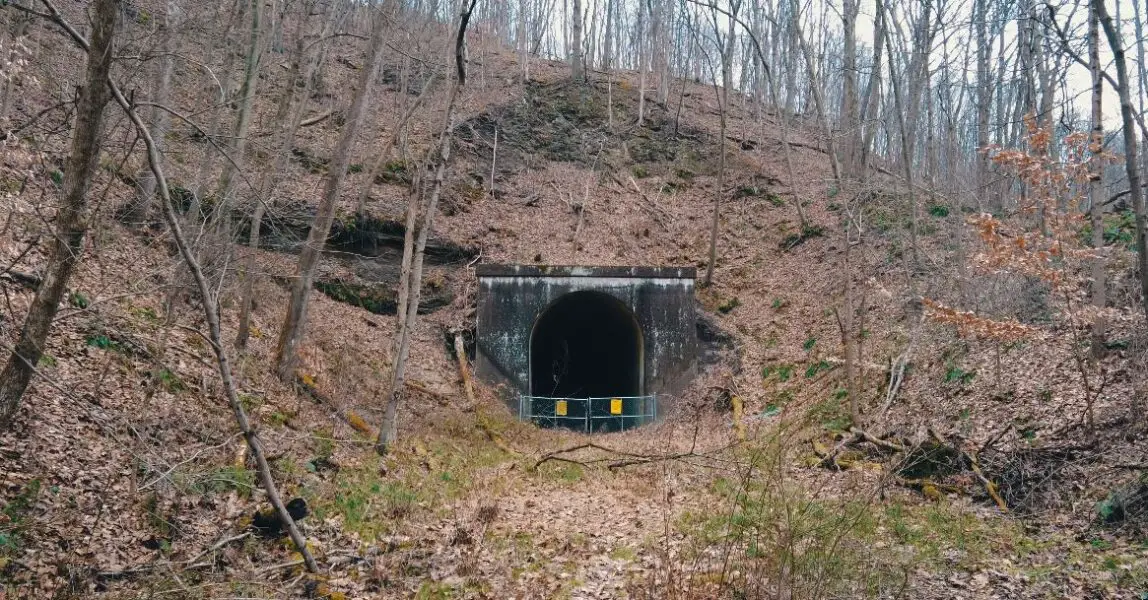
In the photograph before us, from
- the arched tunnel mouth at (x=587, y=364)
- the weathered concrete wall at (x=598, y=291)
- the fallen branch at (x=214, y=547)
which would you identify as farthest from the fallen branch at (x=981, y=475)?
the weathered concrete wall at (x=598, y=291)

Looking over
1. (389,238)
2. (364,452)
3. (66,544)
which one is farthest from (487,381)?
(66,544)

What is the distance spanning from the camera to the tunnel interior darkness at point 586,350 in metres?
18.5

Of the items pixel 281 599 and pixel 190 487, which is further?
pixel 190 487

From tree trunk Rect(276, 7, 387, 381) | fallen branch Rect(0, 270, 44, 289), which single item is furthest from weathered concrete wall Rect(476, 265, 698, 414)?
fallen branch Rect(0, 270, 44, 289)

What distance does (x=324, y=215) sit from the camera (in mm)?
11039

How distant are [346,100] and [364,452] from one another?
1676 centimetres

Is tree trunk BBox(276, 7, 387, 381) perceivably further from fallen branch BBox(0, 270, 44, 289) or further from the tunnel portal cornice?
the tunnel portal cornice

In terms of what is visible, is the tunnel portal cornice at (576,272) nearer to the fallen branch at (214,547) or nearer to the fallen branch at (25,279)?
the fallen branch at (25,279)

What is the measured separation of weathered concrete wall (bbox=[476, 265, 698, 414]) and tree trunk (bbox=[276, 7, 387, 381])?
5.51 meters

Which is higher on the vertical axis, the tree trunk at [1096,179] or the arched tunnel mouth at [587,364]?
the tree trunk at [1096,179]

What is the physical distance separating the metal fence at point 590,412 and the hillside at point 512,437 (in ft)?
3.73

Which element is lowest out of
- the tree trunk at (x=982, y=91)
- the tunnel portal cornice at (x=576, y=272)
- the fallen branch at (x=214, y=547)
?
the fallen branch at (x=214, y=547)

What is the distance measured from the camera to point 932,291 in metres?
16.0

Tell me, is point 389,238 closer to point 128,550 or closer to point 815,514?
point 128,550
